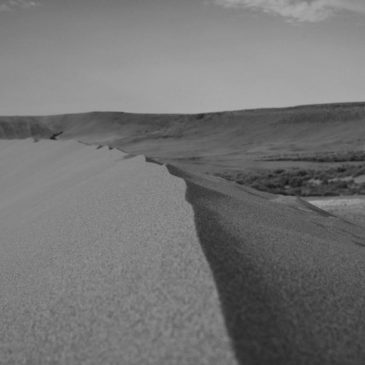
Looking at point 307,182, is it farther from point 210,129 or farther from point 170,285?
point 210,129

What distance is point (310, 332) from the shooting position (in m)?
1.21

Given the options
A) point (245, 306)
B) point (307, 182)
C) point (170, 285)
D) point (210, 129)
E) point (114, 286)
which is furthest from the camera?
point (210, 129)

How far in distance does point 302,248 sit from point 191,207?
15.7 inches

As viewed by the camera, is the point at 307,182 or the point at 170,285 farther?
the point at 307,182

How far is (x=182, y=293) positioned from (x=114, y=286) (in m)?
0.25

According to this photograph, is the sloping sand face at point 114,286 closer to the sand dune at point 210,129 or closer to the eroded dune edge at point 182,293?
the eroded dune edge at point 182,293

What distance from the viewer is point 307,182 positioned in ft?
49.9

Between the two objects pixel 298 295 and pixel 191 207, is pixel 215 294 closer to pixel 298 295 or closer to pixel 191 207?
pixel 298 295

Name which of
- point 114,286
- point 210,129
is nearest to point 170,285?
point 114,286

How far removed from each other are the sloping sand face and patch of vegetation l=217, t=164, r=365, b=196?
402 inches

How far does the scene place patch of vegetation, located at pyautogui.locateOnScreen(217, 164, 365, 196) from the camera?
510 inches

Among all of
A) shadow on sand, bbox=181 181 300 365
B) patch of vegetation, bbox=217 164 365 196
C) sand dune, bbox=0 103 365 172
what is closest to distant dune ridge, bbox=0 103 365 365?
shadow on sand, bbox=181 181 300 365

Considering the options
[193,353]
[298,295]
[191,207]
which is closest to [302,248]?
[191,207]

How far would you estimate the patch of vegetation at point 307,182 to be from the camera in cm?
1295
